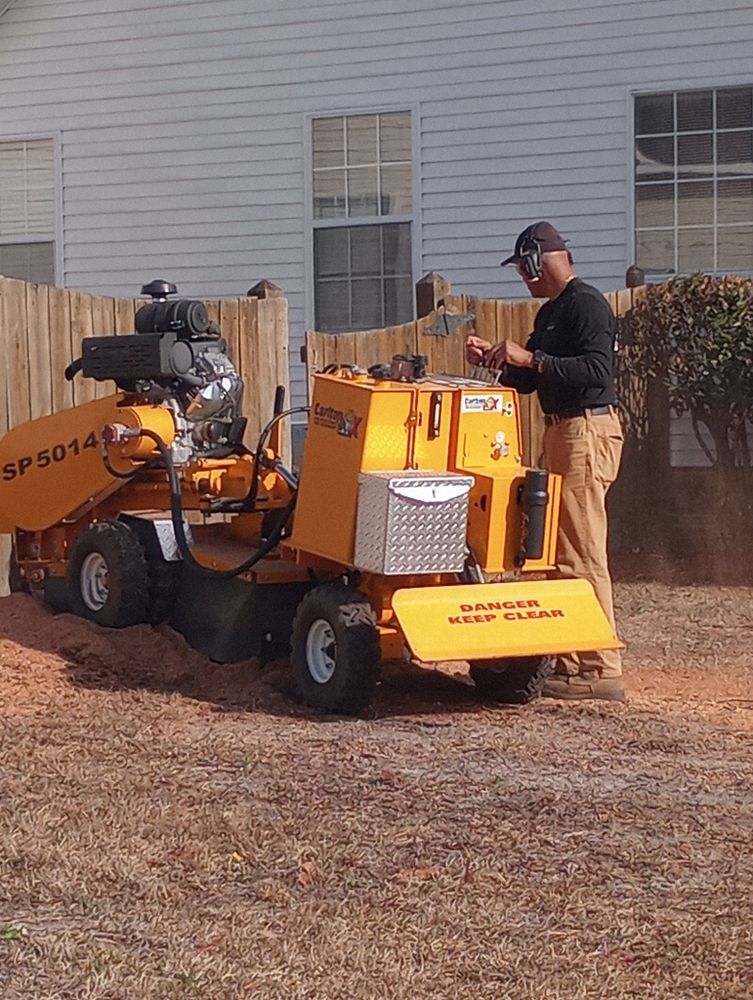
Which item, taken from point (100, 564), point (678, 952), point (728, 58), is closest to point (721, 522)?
point (728, 58)

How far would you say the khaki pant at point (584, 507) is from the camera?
7727mm

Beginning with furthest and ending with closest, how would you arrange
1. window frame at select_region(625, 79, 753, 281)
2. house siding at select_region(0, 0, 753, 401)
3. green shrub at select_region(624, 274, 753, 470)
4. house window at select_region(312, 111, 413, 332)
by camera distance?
house window at select_region(312, 111, 413, 332) → house siding at select_region(0, 0, 753, 401) → window frame at select_region(625, 79, 753, 281) → green shrub at select_region(624, 274, 753, 470)

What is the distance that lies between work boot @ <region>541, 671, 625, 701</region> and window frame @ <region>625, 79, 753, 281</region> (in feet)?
21.6

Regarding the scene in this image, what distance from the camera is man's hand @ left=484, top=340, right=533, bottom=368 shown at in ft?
24.6

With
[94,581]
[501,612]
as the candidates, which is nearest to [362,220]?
[94,581]

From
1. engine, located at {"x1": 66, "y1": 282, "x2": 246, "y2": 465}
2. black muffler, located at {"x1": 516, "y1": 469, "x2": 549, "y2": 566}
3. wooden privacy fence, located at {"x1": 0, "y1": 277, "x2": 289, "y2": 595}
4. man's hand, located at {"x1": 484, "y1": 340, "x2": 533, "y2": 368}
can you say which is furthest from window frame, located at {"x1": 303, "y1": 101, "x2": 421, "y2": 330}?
black muffler, located at {"x1": 516, "y1": 469, "x2": 549, "y2": 566}

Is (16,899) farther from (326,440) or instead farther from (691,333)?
(691,333)

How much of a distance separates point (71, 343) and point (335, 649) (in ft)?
12.5

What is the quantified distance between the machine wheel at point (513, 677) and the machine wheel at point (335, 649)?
0.65 metres

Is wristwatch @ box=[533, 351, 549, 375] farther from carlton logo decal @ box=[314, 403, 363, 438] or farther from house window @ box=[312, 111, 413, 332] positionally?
house window @ box=[312, 111, 413, 332]

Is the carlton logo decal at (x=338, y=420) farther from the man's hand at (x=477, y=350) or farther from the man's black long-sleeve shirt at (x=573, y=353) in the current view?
the man's black long-sleeve shirt at (x=573, y=353)

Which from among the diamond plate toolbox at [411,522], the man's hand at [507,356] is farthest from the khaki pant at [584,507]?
the diamond plate toolbox at [411,522]

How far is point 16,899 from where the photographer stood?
15.1ft

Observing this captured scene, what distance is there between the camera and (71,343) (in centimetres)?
1002
